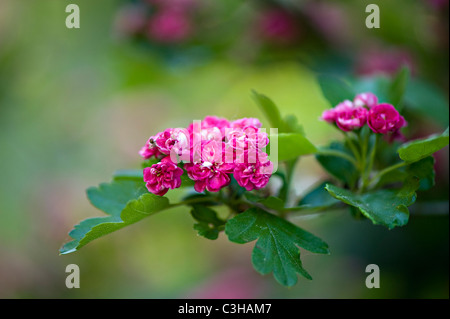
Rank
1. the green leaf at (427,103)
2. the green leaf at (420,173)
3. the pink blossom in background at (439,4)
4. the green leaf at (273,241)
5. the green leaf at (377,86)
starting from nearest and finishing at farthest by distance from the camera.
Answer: the green leaf at (273,241) < the green leaf at (420,173) < the green leaf at (377,86) < the green leaf at (427,103) < the pink blossom in background at (439,4)

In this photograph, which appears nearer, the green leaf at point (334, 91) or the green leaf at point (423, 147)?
the green leaf at point (423, 147)

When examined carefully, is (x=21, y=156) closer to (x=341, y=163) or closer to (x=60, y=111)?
(x=60, y=111)

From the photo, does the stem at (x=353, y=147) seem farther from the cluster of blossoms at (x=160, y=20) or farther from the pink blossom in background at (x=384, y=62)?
the cluster of blossoms at (x=160, y=20)

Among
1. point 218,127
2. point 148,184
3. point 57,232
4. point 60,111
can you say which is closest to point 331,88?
point 218,127

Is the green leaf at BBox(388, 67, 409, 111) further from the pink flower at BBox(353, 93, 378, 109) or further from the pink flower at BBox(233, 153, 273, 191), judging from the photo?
the pink flower at BBox(233, 153, 273, 191)

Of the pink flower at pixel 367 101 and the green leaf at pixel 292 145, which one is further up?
Result: the pink flower at pixel 367 101

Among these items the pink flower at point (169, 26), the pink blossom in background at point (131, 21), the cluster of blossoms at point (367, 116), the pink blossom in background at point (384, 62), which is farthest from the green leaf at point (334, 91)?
the pink blossom in background at point (131, 21)

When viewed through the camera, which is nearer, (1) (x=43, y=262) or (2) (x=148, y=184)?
(2) (x=148, y=184)
